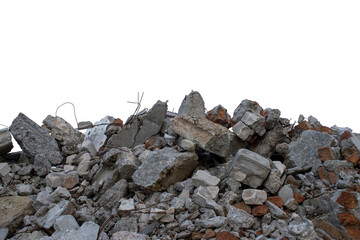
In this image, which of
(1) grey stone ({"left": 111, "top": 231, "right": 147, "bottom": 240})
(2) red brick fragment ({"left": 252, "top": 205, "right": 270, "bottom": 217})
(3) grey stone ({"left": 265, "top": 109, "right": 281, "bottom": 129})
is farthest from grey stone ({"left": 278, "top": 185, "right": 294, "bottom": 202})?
(1) grey stone ({"left": 111, "top": 231, "right": 147, "bottom": 240})

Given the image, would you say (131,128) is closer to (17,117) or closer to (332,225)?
(17,117)

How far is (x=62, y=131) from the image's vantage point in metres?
7.57

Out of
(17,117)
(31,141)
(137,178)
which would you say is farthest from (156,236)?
(17,117)

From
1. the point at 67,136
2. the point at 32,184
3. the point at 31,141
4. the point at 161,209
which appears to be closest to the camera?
the point at 161,209

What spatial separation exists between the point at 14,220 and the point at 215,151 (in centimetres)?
361

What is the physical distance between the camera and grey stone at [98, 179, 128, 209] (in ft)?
17.1

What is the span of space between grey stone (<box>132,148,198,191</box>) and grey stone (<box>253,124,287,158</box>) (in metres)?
1.56

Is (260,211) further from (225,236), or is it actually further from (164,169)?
(164,169)

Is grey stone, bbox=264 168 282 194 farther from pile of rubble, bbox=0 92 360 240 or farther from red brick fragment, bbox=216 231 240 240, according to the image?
red brick fragment, bbox=216 231 240 240

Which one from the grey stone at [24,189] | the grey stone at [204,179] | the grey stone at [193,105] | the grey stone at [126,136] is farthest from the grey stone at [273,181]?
the grey stone at [24,189]

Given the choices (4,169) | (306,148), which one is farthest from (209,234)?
(4,169)

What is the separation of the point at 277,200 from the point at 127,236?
2345mm

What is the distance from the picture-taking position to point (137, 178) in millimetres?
5266

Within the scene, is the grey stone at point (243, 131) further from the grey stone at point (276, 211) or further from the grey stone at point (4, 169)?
the grey stone at point (4, 169)
